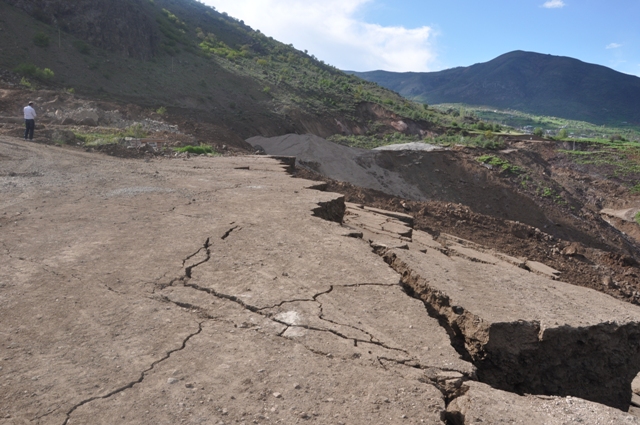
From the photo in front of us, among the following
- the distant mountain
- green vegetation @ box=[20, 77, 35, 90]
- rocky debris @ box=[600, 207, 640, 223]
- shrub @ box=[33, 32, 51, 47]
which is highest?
the distant mountain

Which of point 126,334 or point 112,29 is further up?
point 112,29

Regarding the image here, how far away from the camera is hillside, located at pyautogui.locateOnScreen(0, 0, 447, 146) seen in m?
24.7

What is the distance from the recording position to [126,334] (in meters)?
3.10

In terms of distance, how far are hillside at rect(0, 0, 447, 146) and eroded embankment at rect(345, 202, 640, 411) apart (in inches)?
740

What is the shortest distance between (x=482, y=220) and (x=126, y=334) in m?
10.3

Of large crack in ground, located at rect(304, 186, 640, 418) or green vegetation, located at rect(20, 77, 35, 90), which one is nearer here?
large crack in ground, located at rect(304, 186, 640, 418)

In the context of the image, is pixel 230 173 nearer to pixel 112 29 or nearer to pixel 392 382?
pixel 392 382

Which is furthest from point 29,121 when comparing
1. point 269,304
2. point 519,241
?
point 519,241

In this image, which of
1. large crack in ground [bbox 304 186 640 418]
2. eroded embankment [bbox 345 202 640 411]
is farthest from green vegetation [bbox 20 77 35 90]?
large crack in ground [bbox 304 186 640 418]

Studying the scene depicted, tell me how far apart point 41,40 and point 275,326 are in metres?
27.5

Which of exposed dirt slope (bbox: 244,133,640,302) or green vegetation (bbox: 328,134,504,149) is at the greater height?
green vegetation (bbox: 328,134,504,149)

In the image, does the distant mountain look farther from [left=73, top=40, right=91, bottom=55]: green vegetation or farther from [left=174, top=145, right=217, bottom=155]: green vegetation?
[left=174, top=145, right=217, bottom=155]: green vegetation

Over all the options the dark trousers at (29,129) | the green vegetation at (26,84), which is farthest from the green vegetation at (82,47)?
the dark trousers at (29,129)

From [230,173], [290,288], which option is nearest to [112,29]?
[230,173]
